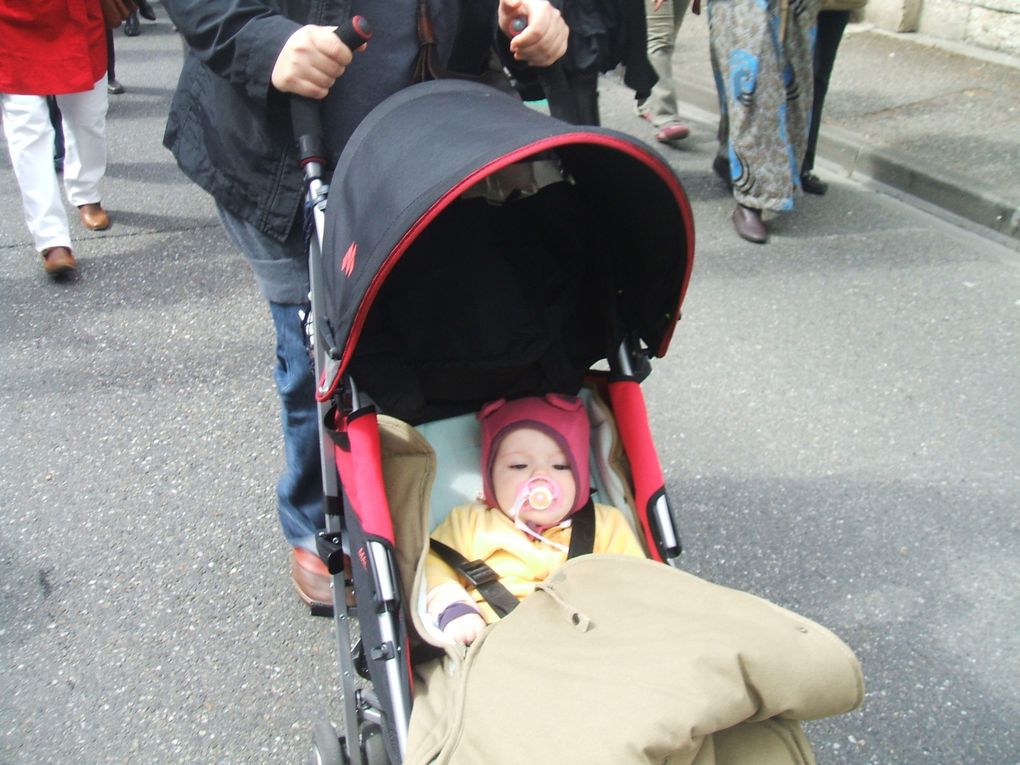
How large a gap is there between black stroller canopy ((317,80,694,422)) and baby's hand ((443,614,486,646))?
46 centimetres

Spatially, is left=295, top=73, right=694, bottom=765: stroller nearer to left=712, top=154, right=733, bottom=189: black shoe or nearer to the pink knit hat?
the pink knit hat

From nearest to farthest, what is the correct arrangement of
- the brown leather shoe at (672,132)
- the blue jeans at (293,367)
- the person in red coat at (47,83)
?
the blue jeans at (293,367) → the person in red coat at (47,83) → the brown leather shoe at (672,132)

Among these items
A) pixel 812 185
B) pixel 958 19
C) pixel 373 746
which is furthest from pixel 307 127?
pixel 958 19

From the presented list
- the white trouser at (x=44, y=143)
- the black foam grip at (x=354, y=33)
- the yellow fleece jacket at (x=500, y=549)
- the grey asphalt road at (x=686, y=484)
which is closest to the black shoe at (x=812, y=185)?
the grey asphalt road at (x=686, y=484)

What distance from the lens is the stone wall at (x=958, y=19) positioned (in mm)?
7047

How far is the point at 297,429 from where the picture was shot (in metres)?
2.56

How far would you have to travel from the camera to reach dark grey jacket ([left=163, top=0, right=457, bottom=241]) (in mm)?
1967

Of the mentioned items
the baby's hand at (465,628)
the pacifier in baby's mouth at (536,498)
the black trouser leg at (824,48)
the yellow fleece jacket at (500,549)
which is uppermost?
the pacifier in baby's mouth at (536,498)

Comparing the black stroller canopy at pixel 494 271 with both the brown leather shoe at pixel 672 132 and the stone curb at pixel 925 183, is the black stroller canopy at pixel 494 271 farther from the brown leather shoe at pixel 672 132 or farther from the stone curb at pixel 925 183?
the brown leather shoe at pixel 672 132

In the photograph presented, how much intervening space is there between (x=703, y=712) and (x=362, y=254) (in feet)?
2.87

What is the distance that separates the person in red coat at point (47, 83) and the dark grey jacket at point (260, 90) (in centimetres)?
281

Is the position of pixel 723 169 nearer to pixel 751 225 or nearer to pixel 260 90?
pixel 751 225

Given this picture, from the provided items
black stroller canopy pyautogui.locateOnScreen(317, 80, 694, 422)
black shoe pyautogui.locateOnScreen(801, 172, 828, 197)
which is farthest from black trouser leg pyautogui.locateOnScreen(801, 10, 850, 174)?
black stroller canopy pyautogui.locateOnScreen(317, 80, 694, 422)

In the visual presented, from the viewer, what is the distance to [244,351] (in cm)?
429
